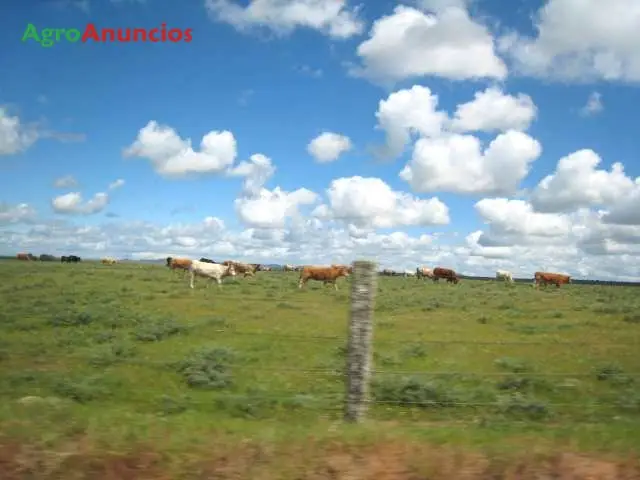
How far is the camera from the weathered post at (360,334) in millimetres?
7164

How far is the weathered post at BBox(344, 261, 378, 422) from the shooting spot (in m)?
7.16

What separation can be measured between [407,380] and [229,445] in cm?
522

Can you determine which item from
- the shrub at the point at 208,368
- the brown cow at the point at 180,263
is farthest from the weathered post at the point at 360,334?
the brown cow at the point at 180,263

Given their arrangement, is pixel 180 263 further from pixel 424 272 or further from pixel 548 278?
pixel 548 278

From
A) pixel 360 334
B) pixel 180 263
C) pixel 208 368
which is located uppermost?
pixel 180 263

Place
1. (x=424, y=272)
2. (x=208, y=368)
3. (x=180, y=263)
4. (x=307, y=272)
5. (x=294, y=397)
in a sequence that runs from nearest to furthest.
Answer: (x=294, y=397)
(x=208, y=368)
(x=307, y=272)
(x=180, y=263)
(x=424, y=272)

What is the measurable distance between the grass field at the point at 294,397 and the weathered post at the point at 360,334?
16.0 inches

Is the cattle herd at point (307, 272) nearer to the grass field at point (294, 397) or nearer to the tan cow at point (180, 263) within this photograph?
the tan cow at point (180, 263)

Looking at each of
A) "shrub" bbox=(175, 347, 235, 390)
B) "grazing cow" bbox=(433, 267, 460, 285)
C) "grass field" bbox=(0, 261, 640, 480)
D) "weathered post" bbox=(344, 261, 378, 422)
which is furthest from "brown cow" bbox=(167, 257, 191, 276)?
"weathered post" bbox=(344, 261, 378, 422)

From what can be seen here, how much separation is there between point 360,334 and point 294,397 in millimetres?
3014

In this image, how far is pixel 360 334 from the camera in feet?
23.5

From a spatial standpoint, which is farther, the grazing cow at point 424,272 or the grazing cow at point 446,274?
the grazing cow at point 424,272

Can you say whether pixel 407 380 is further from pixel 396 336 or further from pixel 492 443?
pixel 396 336

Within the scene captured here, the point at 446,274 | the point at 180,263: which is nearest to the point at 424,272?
the point at 446,274
